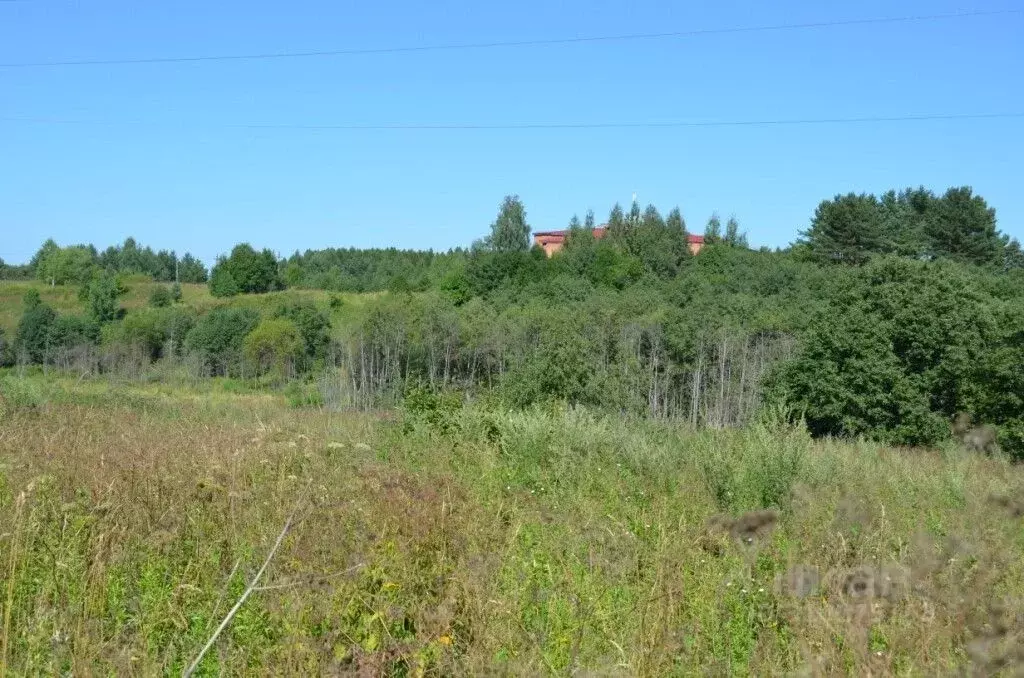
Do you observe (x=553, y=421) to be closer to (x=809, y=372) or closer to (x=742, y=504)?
(x=742, y=504)

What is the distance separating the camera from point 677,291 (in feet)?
244

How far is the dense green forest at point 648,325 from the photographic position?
38.2m

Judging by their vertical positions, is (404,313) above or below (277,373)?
above

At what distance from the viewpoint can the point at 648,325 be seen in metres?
63.2

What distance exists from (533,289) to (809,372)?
45868mm

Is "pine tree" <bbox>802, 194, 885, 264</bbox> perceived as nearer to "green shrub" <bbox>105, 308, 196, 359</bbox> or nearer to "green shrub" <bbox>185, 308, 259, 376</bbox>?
"green shrub" <bbox>185, 308, 259, 376</bbox>

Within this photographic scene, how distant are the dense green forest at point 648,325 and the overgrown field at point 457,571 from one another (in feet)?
20.8

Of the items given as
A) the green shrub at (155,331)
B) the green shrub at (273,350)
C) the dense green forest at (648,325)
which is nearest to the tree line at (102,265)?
the dense green forest at (648,325)

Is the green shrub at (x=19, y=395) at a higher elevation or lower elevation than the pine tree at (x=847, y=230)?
lower

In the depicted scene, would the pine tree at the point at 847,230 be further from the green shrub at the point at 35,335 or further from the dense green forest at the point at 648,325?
the green shrub at the point at 35,335

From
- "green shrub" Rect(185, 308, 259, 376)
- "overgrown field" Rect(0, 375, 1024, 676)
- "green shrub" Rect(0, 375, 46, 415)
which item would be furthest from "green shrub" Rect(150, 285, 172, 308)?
"overgrown field" Rect(0, 375, 1024, 676)

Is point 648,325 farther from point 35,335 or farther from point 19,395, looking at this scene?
point 19,395

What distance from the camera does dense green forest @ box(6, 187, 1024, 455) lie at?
3819cm

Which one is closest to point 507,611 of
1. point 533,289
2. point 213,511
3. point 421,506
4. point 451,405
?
point 421,506
